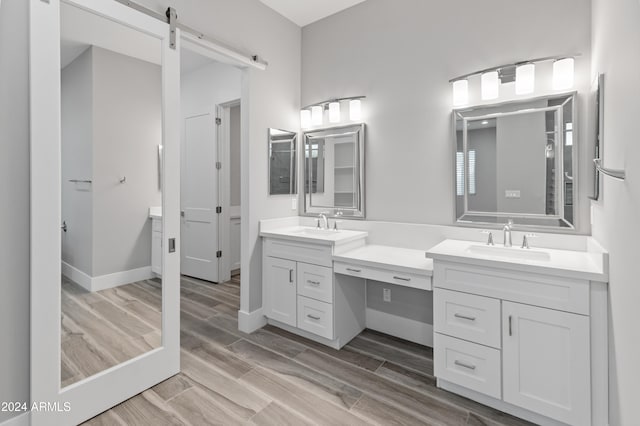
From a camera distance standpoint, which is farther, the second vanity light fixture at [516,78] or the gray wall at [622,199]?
the second vanity light fixture at [516,78]

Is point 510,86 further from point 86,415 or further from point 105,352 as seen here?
point 86,415

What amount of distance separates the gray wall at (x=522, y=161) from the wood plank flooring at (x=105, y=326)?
Answer: 2478 mm

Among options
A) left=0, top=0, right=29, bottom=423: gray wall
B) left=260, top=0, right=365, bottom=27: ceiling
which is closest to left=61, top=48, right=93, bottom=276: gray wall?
left=0, top=0, right=29, bottom=423: gray wall

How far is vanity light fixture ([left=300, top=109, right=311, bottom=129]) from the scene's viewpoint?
3186 mm

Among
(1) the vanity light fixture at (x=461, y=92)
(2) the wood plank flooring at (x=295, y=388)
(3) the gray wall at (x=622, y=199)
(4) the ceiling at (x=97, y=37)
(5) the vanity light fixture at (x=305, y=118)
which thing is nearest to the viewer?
(3) the gray wall at (x=622, y=199)

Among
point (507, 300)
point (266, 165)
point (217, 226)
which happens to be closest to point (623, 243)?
point (507, 300)

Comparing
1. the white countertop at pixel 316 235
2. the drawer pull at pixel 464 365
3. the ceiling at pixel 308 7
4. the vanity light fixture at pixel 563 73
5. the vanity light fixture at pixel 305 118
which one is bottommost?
the drawer pull at pixel 464 365

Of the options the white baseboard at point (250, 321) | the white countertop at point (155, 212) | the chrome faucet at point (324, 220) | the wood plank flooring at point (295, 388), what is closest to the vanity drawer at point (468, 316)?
the wood plank flooring at point (295, 388)

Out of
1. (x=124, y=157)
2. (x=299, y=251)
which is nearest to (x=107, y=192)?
(x=124, y=157)

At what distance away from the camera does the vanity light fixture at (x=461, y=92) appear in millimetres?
2291

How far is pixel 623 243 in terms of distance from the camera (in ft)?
3.91

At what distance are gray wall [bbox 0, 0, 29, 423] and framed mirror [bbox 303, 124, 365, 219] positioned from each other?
2.15m

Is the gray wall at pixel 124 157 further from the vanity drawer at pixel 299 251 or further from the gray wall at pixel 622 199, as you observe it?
the gray wall at pixel 622 199

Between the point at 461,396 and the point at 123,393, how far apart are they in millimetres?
2038
